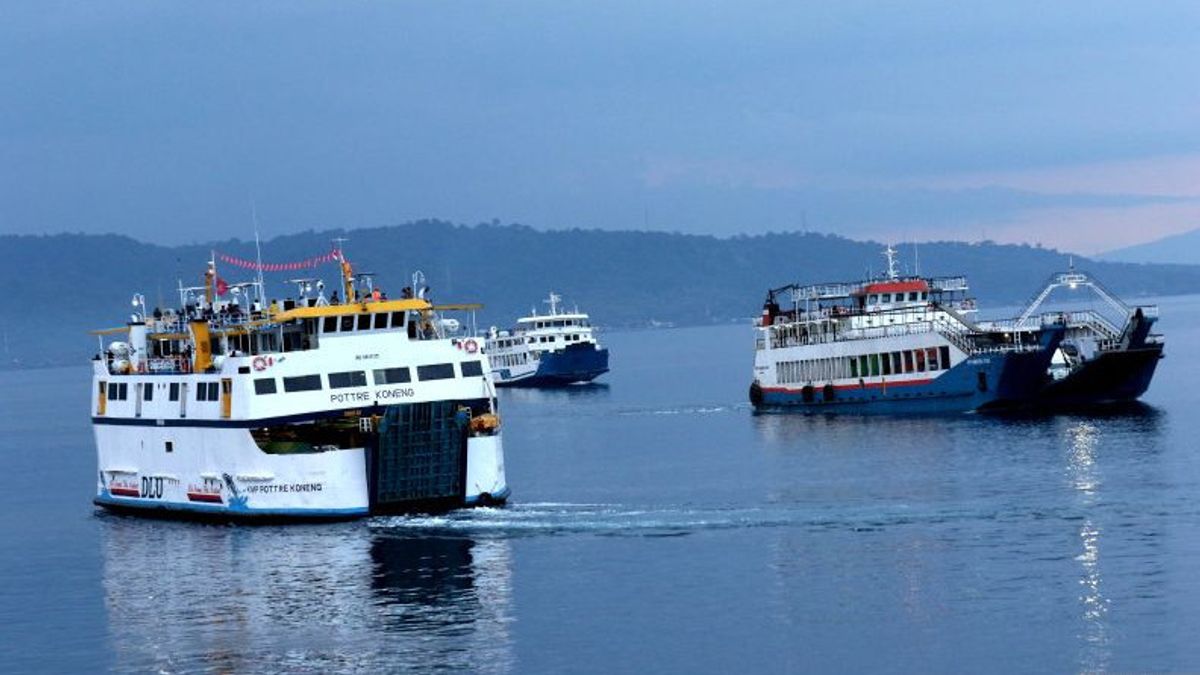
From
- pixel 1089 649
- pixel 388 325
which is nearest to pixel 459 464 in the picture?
pixel 388 325

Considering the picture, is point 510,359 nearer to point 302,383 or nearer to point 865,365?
point 865,365

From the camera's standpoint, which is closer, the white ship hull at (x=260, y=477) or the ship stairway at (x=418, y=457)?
the ship stairway at (x=418, y=457)

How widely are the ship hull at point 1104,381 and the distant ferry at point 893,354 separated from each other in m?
1.49

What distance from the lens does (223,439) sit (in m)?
63.5

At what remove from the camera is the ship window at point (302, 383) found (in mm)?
62000

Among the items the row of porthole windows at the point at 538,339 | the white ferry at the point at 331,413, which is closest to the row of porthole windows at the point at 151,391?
the white ferry at the point at 331,413

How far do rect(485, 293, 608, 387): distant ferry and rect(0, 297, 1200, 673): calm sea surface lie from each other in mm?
91081

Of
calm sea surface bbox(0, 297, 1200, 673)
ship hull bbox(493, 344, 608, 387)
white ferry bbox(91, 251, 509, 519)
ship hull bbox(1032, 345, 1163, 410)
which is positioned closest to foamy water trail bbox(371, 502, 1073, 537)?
calm sea surface bbox(0, 297, 1200, 673)

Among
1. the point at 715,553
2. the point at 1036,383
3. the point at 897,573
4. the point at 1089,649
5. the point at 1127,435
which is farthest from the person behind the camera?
the point at 1036,383

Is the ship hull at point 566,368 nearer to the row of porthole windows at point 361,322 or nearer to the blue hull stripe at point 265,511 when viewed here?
the blue hull stripe at point 265,511

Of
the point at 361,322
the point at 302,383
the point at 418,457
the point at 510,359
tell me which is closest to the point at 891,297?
the point at 361,322

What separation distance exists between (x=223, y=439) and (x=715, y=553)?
56.6 feet

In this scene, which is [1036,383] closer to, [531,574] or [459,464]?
[459,464]

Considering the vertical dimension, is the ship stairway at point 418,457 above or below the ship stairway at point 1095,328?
below
